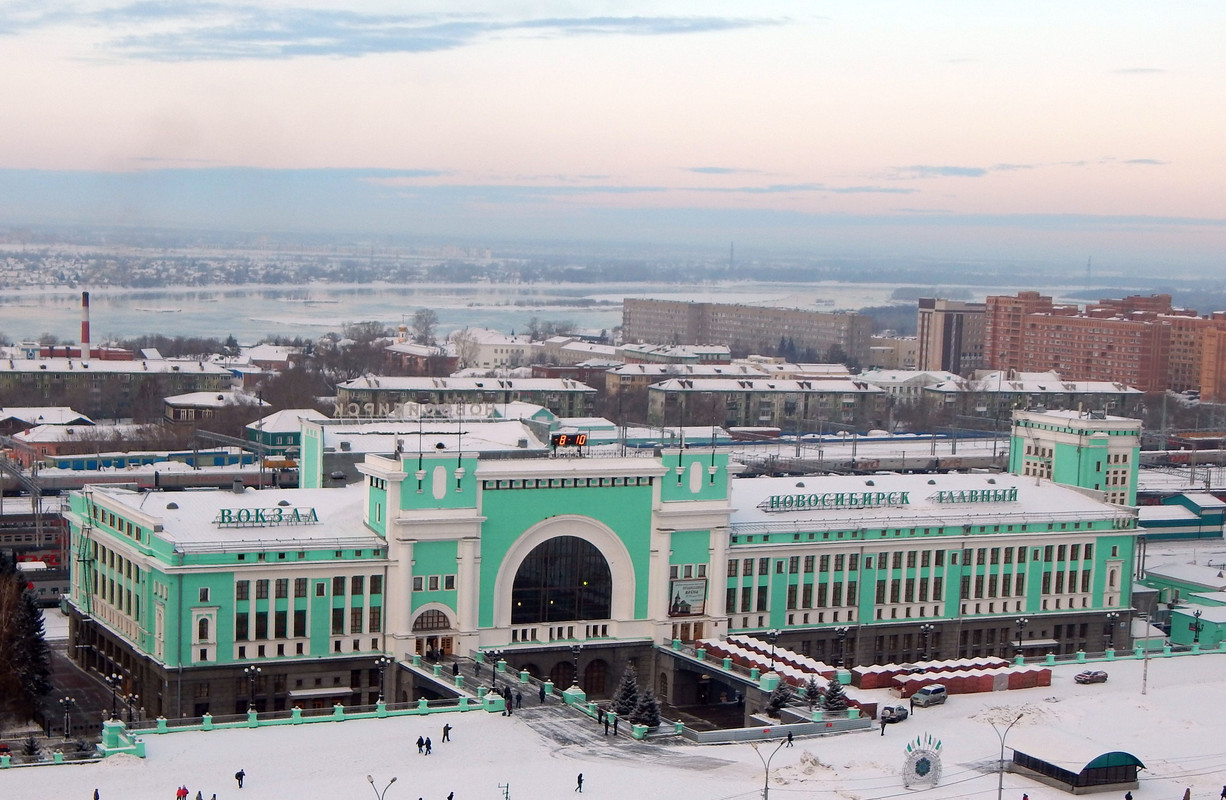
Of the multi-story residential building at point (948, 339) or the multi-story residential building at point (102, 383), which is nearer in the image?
the multi-story residential building at point (102, 383)

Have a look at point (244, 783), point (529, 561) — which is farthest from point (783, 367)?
point (244, 783)

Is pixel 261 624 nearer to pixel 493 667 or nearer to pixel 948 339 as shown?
pixel 493 667

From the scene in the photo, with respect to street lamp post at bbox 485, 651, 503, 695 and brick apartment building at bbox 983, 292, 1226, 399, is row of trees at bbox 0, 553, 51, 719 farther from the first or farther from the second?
brick apartment building at bbox 983, 292, 1226, 399

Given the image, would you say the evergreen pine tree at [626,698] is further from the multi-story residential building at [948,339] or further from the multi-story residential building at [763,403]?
the multi-story residential building at [948,339]

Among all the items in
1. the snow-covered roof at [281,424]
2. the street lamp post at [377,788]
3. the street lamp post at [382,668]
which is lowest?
the street lamp post at [382,668]

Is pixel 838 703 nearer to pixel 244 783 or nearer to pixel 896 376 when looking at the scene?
pixel 244 783

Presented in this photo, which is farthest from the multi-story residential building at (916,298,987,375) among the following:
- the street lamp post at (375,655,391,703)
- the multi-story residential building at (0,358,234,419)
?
the street lamp post at (375,655,391,703)

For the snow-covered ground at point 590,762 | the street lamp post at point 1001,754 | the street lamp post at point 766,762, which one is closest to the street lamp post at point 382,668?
the snow-covered ground at point 590,762
